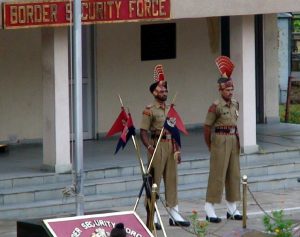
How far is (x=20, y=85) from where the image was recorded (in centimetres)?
2067

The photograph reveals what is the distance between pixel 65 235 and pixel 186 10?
7356mm

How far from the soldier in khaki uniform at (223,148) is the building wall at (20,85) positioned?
4968 millimetres

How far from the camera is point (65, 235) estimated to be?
39.9 feet

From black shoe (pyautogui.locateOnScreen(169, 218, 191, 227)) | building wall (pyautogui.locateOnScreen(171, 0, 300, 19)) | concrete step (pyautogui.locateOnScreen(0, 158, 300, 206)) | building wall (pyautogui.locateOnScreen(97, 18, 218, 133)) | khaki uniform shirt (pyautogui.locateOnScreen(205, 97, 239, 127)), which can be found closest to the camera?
black shoe (pyautogui.locateOnScreen(169, 218, 191, 227))

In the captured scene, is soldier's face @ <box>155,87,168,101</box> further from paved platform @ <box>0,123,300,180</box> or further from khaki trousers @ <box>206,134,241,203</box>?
paved platform @ <box>0,123,300,180</box>

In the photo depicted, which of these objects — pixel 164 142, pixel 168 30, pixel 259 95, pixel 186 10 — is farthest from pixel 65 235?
pixel 259 95

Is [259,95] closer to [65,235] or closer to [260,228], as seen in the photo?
[260,228]

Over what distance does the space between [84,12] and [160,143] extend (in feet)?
8.46

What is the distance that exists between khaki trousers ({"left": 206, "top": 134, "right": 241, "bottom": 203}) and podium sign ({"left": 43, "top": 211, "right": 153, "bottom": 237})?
386 centimetres

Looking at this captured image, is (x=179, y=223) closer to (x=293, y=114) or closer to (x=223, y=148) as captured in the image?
(x=223, y=148)

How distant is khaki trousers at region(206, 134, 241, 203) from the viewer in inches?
647

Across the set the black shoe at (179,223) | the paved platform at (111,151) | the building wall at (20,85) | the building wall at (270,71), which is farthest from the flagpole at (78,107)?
the building wall at (270,71)

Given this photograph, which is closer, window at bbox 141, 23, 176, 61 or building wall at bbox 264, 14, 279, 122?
window at bbox 141, 23, 176, 61

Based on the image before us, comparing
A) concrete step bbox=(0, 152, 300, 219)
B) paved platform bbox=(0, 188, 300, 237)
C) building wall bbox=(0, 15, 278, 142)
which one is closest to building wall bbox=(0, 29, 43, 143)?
building wall bbox=(0, 15, 278, 142)
